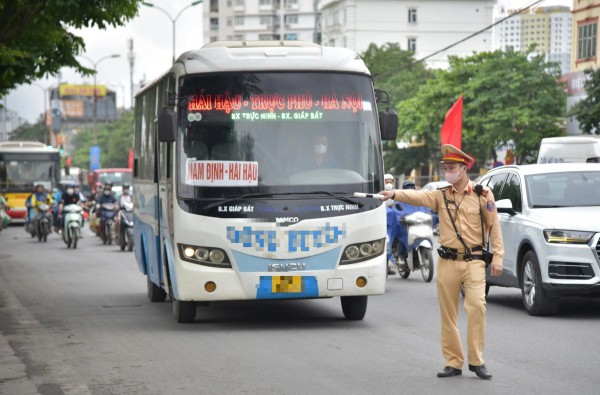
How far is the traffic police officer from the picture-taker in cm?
951

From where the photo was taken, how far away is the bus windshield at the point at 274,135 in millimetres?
13016

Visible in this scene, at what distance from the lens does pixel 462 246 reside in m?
9.57

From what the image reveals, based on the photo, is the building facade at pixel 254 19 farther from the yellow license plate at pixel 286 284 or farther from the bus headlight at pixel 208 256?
the yellow license plate at pixel 286 284

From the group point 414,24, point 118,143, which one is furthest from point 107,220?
point 118,143

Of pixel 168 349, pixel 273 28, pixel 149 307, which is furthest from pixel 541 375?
pixel 273 28

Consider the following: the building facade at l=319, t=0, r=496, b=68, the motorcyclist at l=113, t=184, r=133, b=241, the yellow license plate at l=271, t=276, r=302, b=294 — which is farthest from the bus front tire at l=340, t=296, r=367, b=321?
the building facade at l=319, t=0, r=496, b=68

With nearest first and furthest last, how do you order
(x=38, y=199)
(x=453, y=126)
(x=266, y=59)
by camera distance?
(x=266, y=59), (x=38, y=199), (x=453, y=126)

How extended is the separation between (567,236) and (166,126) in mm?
4400

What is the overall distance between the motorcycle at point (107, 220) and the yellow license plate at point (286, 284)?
23015mm

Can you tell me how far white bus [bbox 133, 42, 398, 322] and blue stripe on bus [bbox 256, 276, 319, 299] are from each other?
0.01 metres

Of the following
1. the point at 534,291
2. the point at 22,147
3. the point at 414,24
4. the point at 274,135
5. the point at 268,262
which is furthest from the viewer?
the point at 414,24

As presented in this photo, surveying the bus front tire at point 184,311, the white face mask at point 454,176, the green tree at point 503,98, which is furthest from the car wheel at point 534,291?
the green tree at point 503,98

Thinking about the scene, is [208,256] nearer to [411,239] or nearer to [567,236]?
[567,236]

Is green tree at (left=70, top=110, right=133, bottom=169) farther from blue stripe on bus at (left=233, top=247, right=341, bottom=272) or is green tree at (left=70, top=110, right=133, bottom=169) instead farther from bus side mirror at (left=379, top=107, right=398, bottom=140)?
blue stripe on bus at (left=233, top=247, right=341, bottom=272)
